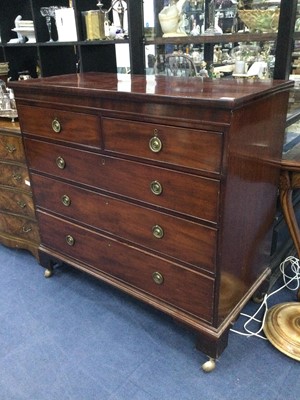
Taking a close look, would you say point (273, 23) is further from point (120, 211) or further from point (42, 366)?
point (42, 366)

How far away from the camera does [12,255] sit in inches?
89.0

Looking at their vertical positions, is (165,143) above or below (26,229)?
above

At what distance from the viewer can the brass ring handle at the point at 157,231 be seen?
1374mm

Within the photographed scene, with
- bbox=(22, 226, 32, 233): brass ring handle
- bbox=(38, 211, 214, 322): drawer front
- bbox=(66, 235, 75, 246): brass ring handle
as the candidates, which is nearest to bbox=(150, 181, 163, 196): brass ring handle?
bbox=(38, 211, 214, 322): drawer front

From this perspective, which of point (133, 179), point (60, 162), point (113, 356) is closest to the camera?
point (133, 179)

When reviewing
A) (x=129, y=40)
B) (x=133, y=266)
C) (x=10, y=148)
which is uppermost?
(x=129, y=40)

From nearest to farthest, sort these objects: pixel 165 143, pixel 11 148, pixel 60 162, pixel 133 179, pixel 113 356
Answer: pixel 165 143 < pixel 133 179 < pixel 113 356 < pixel 60 162 < pixel 11 148

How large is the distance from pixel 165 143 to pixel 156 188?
0.18 m

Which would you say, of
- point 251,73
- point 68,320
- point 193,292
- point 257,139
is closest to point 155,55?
point 251,73

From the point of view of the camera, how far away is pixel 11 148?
6.23ft

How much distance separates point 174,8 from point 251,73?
49 cm

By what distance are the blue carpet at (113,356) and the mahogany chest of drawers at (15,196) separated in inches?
13.6

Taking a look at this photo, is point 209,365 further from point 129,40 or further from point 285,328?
point 129,40

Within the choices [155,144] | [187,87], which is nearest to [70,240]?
[155,144]
